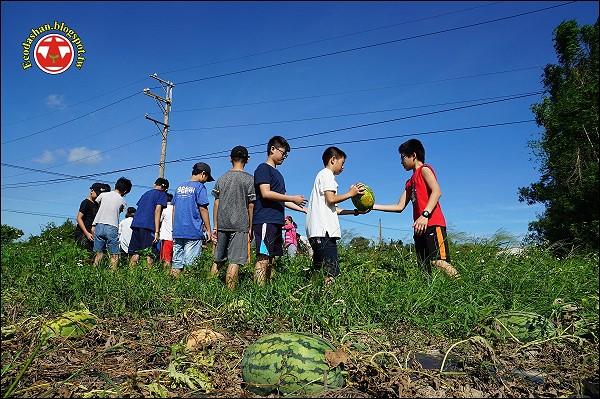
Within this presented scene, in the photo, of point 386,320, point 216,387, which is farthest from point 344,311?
point 216,387

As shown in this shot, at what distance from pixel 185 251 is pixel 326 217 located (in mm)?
2951

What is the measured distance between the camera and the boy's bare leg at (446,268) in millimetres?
4828

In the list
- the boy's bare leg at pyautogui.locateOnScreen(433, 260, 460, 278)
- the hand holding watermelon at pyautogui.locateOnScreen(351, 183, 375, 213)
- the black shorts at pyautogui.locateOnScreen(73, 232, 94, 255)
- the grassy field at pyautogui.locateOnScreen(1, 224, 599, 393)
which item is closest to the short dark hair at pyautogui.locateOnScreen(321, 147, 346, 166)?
the hand holding watermelon at pyautogui.locateOnScreen(351, 183, 375, 213)

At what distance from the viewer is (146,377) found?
2643 millimetres

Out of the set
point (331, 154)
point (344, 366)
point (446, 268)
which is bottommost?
point (344, 366)

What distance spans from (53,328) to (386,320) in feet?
8.90

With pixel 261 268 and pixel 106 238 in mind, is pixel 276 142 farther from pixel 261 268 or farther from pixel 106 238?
→ pixel 106 238

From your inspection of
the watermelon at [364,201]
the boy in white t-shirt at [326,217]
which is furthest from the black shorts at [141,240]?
the watermelon at [364,201]

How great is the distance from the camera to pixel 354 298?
4.17 metres

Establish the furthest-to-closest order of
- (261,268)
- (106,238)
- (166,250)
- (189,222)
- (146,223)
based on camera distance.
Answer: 1. (166,250)
2. (106,238)
3. (146,223)
4. (189,222)
5. (261,268)

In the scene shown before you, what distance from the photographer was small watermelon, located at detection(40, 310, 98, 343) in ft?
11.3

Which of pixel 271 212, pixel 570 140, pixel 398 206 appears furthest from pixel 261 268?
pixel 570 140

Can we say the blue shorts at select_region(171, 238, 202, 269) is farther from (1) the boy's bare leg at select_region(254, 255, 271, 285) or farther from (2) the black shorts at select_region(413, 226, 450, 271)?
(2) the black shorts at select_region(413, 226, 450, 271)

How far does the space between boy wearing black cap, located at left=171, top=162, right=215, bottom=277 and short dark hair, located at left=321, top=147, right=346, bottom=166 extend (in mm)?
2452
